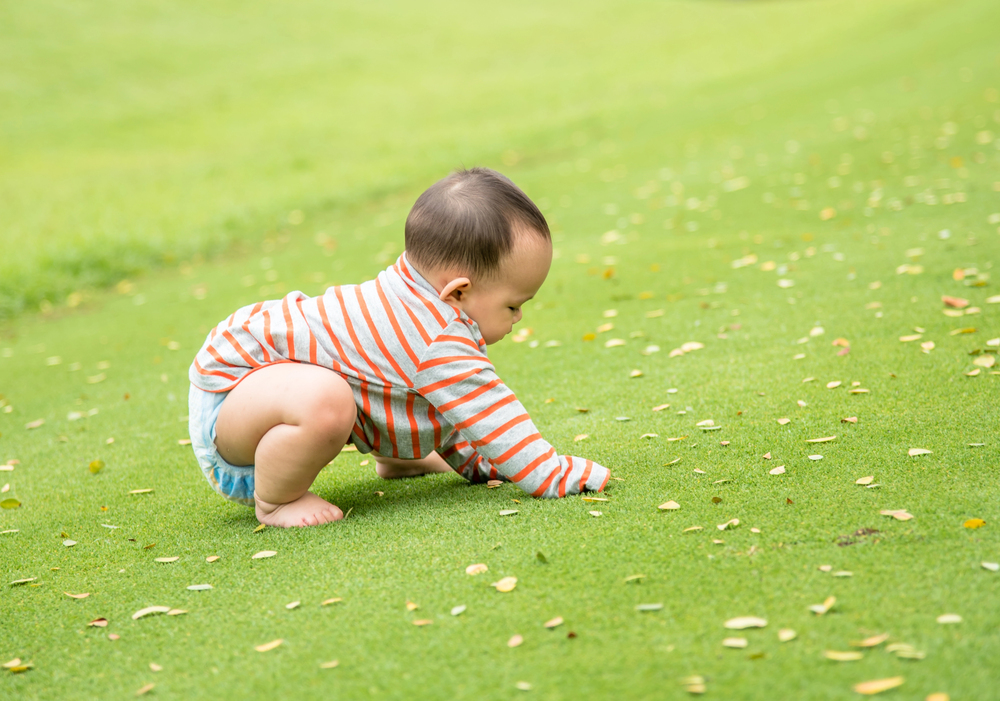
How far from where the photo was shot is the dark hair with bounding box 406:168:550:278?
2516 millimetres

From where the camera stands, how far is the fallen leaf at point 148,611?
2.17m

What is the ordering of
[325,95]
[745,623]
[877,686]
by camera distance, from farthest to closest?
[325,95] → [745,623] → [877,686]

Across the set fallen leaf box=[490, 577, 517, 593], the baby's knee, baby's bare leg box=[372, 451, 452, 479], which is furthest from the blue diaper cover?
fallen leaf box=[490, 577, 517, 593]

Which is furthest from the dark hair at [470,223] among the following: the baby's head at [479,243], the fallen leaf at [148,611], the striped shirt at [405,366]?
the fallen leaf at [148,611]

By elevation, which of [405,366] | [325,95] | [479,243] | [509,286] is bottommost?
[405,366]

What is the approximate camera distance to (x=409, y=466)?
3.15m

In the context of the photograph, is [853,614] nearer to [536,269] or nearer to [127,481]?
[536,269]

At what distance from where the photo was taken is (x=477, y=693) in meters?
1.70

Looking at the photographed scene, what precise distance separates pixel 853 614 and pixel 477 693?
0.77 metres

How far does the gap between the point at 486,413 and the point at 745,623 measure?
97cm

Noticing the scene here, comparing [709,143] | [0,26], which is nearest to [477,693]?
[709,143]

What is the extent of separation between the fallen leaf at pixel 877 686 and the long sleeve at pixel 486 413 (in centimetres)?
111

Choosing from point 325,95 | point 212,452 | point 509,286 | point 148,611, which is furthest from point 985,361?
point 325,95

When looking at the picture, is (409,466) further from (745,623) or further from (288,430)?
Result: (745,623)
